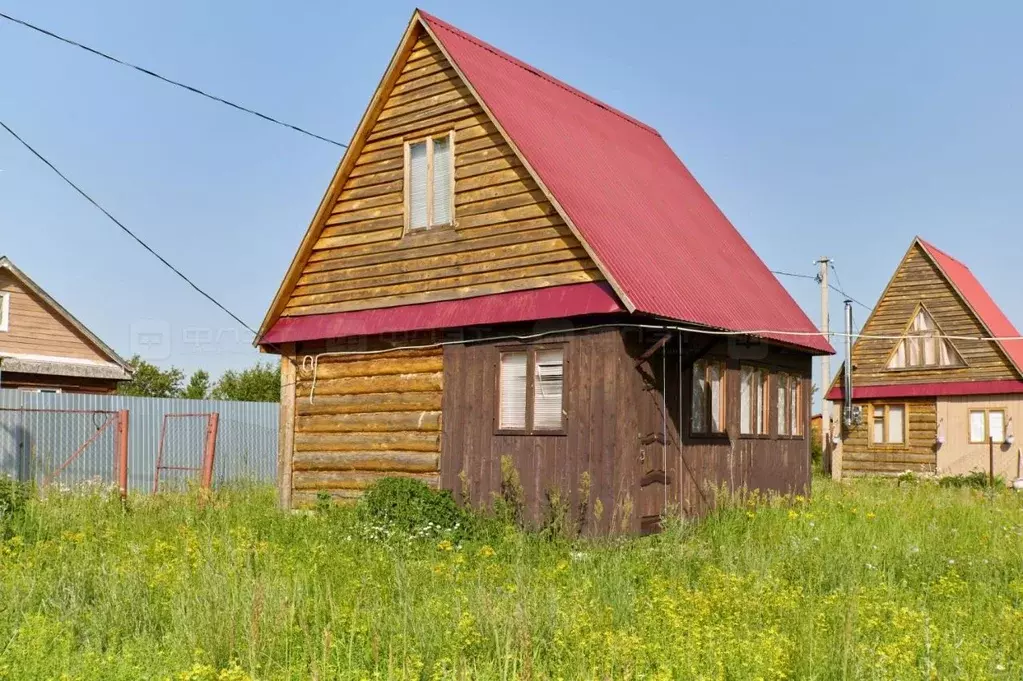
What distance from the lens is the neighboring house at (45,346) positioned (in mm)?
29750

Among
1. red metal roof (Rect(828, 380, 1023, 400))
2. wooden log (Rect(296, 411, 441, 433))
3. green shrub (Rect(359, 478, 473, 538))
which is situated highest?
red metal roof (Rect(828, 380, 1023, 400))

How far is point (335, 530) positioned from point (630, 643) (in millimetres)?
6625

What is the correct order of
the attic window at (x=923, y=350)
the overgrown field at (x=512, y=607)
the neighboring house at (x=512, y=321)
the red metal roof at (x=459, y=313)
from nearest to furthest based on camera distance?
the overgrown field at (x=512, y=607) → the red metal roof at (x=459, y=313) → the neighboring house at (x=512, y=321) → the attic window at (x=923, y=350)

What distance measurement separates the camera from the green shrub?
12.7 m

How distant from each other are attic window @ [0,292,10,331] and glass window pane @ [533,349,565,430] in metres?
23.1

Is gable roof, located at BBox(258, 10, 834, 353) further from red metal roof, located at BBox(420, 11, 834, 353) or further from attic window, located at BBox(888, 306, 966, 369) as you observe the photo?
attic window, located at BBox(888, 306, 966, 369)

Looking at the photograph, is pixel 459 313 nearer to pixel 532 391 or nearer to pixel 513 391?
pixel 513 391

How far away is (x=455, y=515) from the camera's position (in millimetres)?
13250

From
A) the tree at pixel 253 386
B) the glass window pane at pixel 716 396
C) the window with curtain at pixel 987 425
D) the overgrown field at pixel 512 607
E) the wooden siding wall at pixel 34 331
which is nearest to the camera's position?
the overgrown field at pixel 512 607

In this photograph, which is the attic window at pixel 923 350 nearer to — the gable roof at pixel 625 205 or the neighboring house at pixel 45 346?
the gable roof at pixel 625 205

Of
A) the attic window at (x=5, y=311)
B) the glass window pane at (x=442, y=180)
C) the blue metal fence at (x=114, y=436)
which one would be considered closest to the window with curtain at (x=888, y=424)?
the blue metal fence at (x=114, y=436)

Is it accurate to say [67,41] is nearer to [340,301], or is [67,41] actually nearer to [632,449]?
[340,301]

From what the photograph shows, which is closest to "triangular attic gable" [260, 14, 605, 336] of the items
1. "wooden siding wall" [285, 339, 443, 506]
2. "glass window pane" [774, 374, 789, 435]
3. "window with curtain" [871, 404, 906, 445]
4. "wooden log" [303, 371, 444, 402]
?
"wooden siding wall" [285, 339, 443, 506]

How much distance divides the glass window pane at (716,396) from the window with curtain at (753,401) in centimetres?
76
